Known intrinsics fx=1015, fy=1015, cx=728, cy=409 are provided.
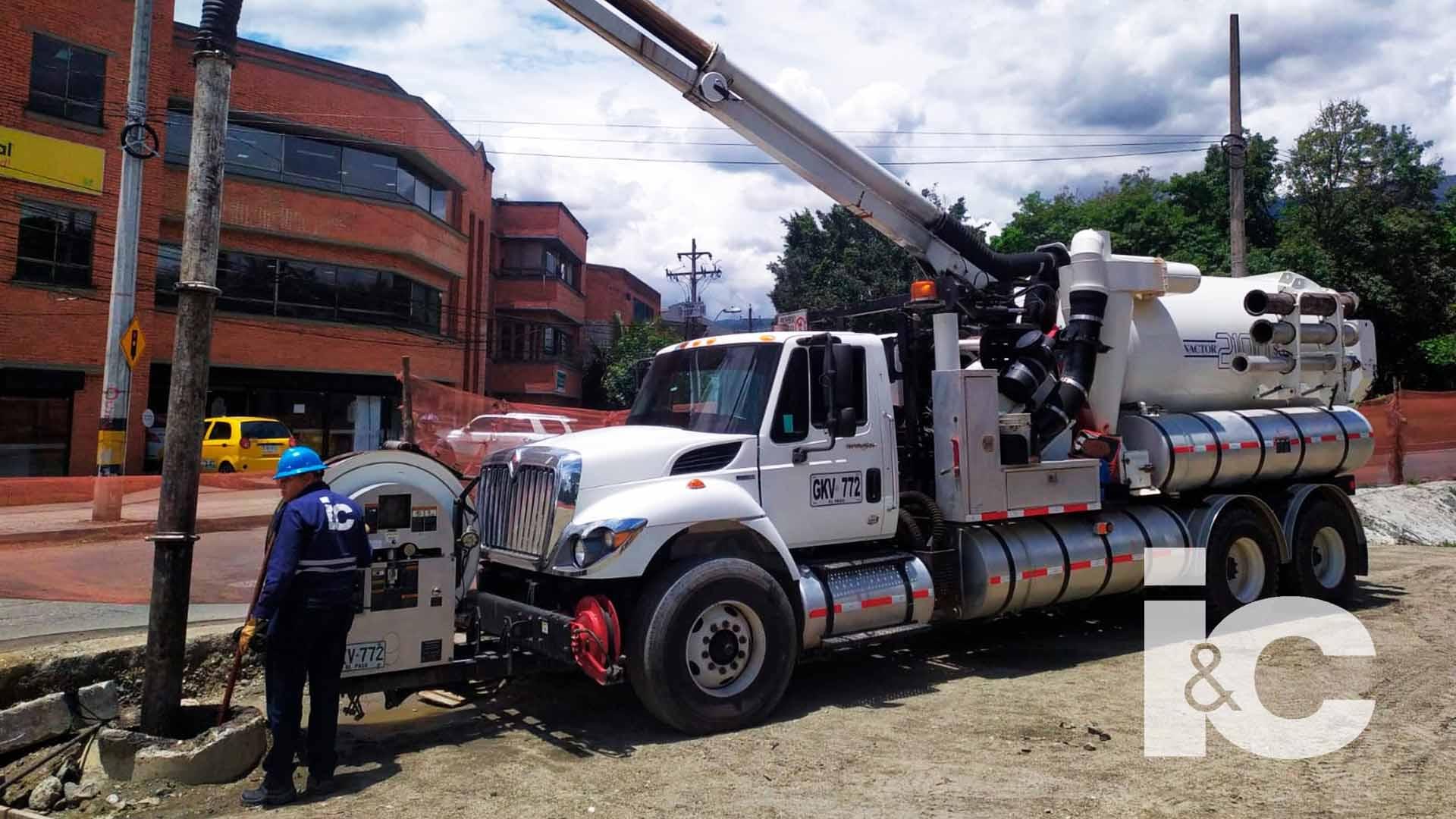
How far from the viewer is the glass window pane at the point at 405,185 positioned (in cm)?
3124

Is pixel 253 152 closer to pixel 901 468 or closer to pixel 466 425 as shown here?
pixel 466 425

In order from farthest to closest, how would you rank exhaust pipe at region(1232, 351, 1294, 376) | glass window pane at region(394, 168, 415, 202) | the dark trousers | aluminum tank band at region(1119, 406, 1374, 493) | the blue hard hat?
glass window pane at region(394, 168, 415, 202) < exhaust pipe at region(1232, 351, 1294, 376) < aluminum tank band at region(1119, 406, 1374, 493) < the blue hard hat < the dark trousers

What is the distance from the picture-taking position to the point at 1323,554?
35.2 feet

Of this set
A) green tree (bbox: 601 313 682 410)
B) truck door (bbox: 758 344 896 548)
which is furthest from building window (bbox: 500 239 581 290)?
truck door (bbox: 758 344 896 548)

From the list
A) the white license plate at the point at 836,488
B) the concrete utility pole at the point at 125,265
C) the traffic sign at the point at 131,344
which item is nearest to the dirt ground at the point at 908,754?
the white license plate at the point at 836,488

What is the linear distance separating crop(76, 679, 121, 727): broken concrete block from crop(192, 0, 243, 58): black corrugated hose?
3.86 meters

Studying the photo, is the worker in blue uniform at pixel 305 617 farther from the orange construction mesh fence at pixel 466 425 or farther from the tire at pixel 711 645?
the orange construction mesh fence at pixel 466 425

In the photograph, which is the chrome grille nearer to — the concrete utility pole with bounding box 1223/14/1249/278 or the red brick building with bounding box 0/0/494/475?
the concrete utility pole with bounding box 1223/14/1249/278

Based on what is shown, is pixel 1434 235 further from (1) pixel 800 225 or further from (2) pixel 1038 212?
(1) pixel 800 225

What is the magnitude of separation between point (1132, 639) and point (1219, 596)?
1039mm

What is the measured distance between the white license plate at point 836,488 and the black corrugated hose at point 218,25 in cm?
456

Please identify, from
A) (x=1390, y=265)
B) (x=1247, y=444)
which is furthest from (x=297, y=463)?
(x=1390, y=265)

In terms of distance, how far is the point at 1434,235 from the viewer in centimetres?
3159

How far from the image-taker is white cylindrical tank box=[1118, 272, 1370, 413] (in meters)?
9.70
